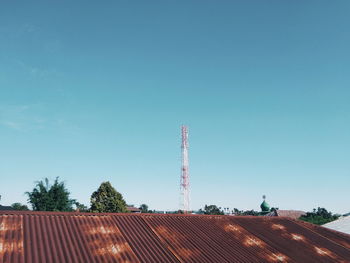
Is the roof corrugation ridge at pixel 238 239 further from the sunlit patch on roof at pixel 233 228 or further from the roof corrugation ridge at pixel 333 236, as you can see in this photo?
the roof corrugation ridge at pixel 333 236

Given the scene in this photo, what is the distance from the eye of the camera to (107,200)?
116 ft

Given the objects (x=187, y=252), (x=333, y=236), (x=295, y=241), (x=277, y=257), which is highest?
(x=333, y=236)

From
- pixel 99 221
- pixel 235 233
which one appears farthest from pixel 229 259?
pixel 99 221

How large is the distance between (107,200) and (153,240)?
78.4 feet

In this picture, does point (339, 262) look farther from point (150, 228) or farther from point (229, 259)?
point (150, 228)

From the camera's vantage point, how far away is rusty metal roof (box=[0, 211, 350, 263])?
10625mm

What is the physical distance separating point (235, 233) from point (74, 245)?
8.43 metres

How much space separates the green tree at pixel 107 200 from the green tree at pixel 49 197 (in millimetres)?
5811

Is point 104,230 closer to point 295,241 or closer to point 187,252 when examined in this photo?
point 187,252

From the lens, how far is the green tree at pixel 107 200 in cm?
3488

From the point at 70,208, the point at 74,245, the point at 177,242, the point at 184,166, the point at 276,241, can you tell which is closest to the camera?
the point at 74,245

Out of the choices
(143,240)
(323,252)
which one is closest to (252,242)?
(323,252)

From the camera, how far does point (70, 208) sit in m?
40.2

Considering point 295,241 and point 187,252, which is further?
point 295,241
